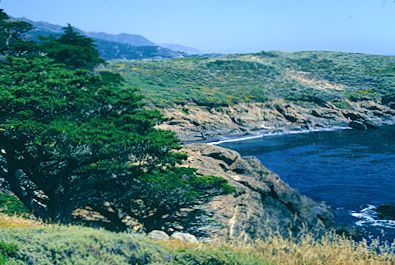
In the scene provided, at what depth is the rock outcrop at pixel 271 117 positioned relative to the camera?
6291 cm

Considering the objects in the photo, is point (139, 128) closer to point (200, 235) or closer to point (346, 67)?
point (200, 235)

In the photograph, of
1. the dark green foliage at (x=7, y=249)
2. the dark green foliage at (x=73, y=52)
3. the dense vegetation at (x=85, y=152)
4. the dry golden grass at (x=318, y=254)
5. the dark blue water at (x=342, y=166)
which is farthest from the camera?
the dark blue water at (x=342, y=166)

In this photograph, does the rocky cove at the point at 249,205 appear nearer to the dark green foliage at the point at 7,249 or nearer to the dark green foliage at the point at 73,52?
the dark green foliage at the point at 7,249

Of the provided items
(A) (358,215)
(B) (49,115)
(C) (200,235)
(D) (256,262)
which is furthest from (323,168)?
(D) (256,262)

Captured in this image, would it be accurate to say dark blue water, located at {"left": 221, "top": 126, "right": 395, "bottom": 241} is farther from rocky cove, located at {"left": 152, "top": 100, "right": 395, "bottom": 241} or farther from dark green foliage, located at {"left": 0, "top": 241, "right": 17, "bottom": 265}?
dark green foliage, located at {"left": 0, "top": 241, "right": 17, "bottom": 265}

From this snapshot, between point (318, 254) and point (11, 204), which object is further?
point (11, 204)

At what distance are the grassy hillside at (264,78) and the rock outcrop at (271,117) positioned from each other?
2.22 m

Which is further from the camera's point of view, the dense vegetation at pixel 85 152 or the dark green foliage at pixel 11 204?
the dark green foliage at pixel 11 204

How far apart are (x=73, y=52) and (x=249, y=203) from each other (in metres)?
11.4

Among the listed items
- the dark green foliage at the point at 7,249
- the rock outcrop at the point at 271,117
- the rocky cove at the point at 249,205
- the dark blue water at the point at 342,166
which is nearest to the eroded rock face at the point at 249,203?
the rocky cove at the point at 249,205

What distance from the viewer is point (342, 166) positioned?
141ft

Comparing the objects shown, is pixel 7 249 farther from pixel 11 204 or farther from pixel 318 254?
pixel 11 204

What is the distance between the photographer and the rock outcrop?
206 feet

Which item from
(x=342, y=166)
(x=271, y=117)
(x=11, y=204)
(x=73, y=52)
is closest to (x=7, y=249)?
(x=11, y=204)
